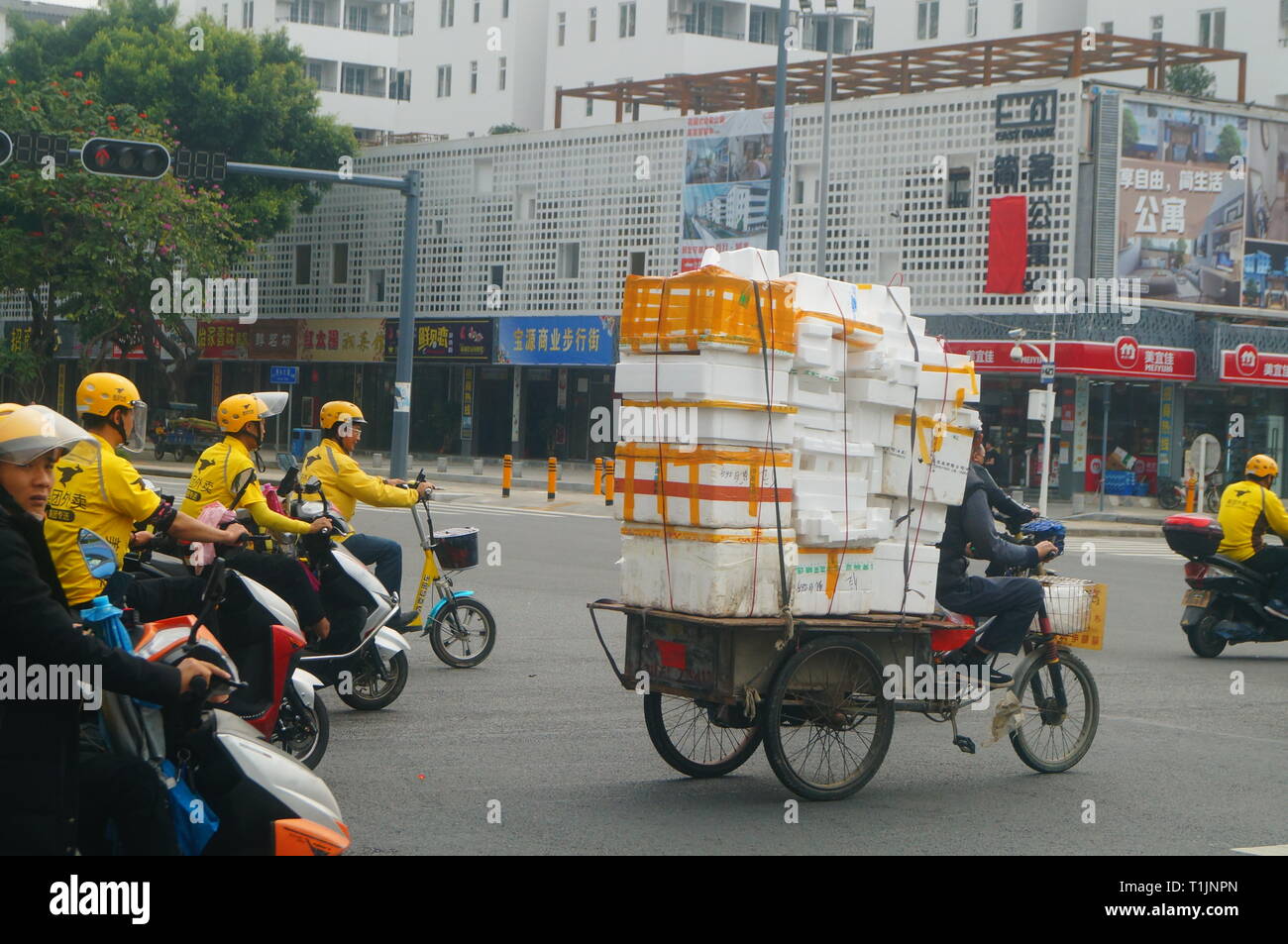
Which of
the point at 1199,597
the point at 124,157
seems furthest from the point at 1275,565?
the point at 124,157

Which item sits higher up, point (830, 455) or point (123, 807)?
point (830, 455)

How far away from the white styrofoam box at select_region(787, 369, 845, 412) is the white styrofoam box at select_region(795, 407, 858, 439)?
25mm

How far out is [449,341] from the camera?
44.1 metres

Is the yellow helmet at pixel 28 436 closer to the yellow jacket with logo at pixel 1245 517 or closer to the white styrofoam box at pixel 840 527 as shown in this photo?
the white styrofoam box at pixel 840 527

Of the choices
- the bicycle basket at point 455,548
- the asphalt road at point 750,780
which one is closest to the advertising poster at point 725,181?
the asphalt road at point 750,780

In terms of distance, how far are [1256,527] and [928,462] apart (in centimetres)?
635

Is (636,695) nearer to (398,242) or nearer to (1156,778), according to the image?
(1156,778)

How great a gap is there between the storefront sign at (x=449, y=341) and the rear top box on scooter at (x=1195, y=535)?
31.2 meters

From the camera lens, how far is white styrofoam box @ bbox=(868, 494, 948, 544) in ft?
25.4

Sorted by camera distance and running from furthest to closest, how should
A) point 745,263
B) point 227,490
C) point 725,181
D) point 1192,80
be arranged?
point 1192,80
point 725,181
point 227,490
point 745,263

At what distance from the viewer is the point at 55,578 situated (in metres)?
4.00

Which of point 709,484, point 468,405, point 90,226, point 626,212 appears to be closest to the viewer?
point 709,484

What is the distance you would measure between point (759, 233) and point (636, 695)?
2724 centimetres

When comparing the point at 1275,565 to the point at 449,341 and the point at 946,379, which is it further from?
the point at 449,341
